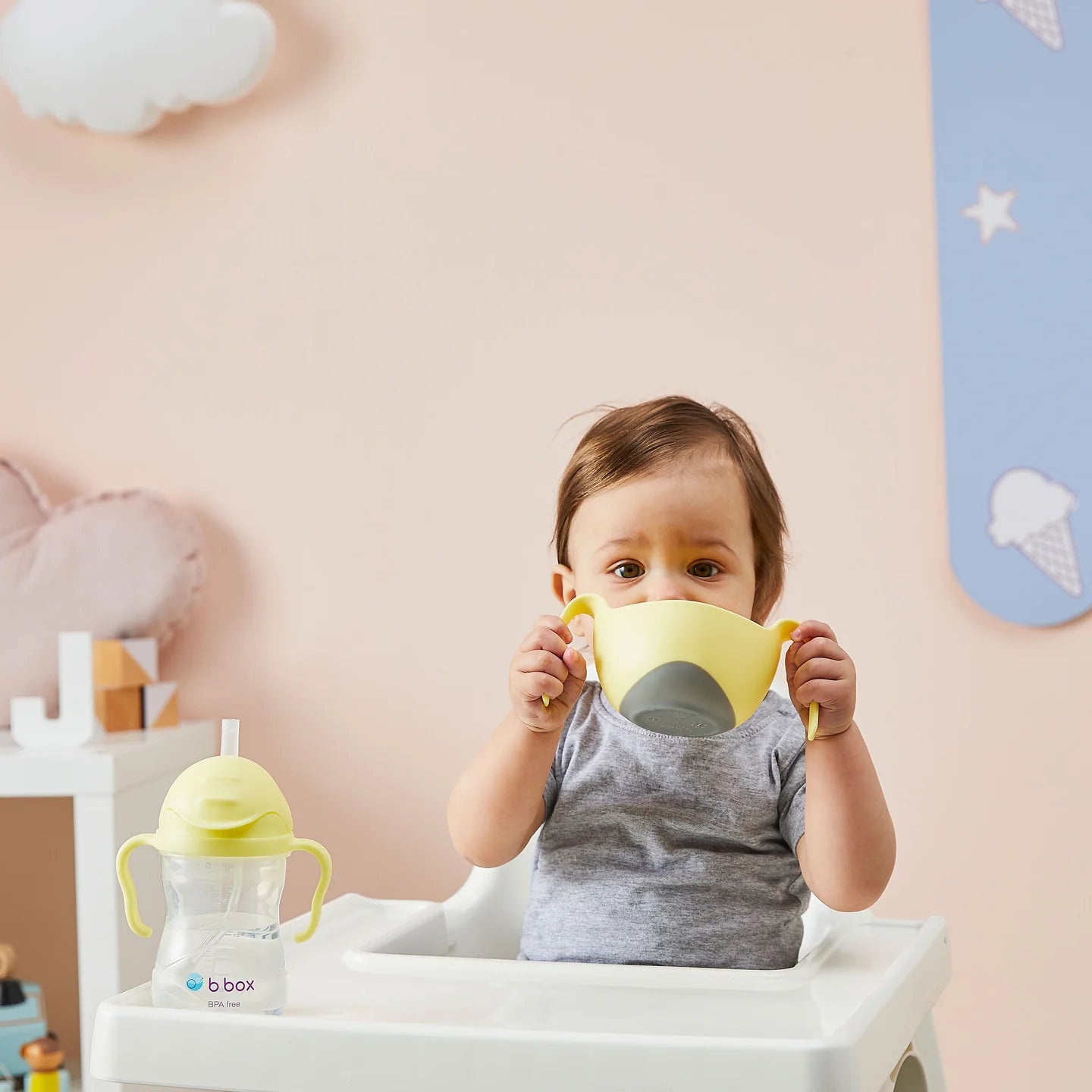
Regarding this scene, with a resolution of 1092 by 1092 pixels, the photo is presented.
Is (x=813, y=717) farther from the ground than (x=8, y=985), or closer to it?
farther from the ground

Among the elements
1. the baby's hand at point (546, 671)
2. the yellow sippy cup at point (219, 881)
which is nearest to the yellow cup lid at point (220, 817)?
the yellow sippy cup at point (219, 881)

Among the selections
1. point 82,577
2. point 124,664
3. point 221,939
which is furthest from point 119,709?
point 221,939

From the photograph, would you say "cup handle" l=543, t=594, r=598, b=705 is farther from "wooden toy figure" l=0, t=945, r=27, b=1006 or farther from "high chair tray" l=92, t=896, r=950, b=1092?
"wooden toy figure" l=0, t=945, r=27, b=1006

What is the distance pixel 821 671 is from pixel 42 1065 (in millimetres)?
889

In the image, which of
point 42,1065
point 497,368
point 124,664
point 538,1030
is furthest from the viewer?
point 497,368

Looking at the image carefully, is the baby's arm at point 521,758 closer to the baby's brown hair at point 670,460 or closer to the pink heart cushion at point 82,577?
the baby's brown hair at point 670,460

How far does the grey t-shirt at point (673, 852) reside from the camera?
0.88 metres

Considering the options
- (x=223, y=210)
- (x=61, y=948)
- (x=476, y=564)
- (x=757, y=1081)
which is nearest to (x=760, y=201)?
(x=476, y=564)

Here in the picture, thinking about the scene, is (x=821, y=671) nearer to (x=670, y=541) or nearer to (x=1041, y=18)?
(x=670, y=541)

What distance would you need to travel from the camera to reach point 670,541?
33.7 inches

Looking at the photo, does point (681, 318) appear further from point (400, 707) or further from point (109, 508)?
point (109, 508)

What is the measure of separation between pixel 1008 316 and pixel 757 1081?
0.95 metres

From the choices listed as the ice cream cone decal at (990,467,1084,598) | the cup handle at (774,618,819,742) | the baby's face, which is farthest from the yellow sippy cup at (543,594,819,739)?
the ice cream cone decal at (990,467,1084,598)

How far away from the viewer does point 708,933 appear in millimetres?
874
